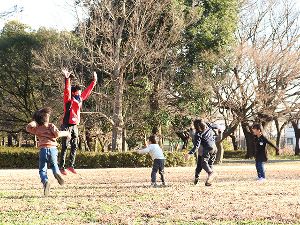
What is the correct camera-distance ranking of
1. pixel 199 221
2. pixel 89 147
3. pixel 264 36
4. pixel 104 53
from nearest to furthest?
pixel 199 221 → pixel 104 53 → pixel 264 36 → pixel 89 147

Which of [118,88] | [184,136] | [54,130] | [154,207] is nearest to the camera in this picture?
→ [154,207]

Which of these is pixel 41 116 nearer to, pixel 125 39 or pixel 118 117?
pixel 118 117

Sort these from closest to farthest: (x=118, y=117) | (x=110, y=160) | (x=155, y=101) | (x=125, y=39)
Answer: (x=110, y=160), (x=118, y=117), (x=125, y=39), (x=155, y=101)

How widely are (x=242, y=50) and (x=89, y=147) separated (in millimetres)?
15846

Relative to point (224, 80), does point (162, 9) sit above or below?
above

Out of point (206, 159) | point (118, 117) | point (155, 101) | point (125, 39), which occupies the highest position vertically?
point (125, 39)

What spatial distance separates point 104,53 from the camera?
90.3ft

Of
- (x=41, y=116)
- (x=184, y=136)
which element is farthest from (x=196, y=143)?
(x=184, y=136)

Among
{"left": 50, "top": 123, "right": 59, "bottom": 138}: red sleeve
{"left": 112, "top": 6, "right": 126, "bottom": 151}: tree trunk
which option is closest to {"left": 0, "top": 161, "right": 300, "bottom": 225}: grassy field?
{"left": 50, "top": 123, "right": 59, "bottom": 138}: red sleeve

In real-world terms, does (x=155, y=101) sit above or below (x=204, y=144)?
above

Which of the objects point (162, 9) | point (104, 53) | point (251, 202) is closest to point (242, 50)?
point (162, 9)

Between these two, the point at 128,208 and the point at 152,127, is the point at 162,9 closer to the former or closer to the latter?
the point at 152,127

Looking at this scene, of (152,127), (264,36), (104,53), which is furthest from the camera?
(264,36)

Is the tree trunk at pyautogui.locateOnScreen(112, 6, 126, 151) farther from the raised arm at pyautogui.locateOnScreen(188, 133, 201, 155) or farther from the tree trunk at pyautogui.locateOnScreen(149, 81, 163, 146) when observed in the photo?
the raised arm at pyautogui.locateOnScreen(188, 133, 201, 155)
